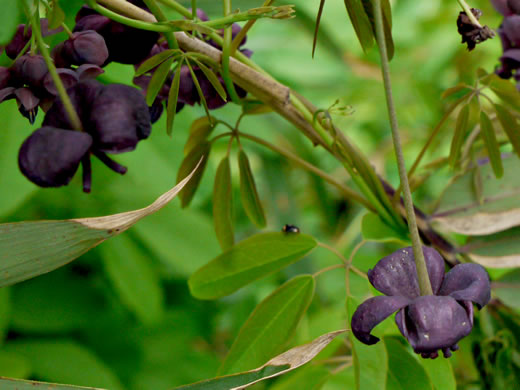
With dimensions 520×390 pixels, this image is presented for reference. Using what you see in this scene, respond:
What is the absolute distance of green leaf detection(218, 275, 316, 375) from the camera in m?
0.57

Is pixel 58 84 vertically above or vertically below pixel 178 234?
above

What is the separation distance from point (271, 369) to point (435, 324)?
12 cm

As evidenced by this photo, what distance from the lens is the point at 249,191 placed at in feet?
2.14

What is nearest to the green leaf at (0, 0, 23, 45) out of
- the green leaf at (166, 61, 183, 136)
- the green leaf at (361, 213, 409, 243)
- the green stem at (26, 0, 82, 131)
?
the green stem at (26, 0, 82, 131)

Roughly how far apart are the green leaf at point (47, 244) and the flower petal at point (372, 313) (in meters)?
0.17

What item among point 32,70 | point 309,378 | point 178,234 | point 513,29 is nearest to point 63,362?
point 178,234

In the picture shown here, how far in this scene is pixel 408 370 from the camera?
54 cm

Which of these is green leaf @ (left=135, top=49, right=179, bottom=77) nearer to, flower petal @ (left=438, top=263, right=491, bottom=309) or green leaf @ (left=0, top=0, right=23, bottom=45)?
green leaf @ (left=0, top=0, right=23, bottom=45)

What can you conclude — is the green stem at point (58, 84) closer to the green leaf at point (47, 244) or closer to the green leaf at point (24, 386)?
the green leaf at point (47, 244)

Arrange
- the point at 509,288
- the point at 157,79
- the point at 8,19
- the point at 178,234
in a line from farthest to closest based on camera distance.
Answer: the point at 178,234 → the point at 509,288 → the point at 157,79 → the point at 8,19

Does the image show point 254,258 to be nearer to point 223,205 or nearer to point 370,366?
point 223,205

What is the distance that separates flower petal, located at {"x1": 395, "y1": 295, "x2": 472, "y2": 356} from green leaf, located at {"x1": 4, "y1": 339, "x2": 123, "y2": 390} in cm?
88

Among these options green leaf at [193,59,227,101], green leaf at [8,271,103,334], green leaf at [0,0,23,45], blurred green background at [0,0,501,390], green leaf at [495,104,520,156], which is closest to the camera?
green leaf at [0,0,23,45]

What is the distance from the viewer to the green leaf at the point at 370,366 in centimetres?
50
